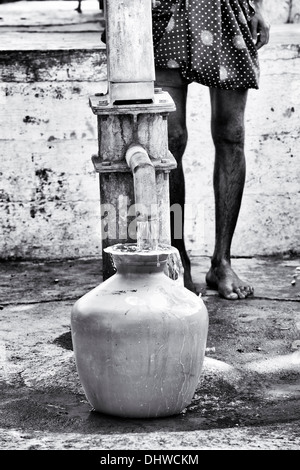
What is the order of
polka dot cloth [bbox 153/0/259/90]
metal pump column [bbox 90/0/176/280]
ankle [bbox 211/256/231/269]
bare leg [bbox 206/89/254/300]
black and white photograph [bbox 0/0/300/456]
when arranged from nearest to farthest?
black and white photograph [bbox 0/0/300/456]
metal pump column [bbox 90/0/176/280]
polka dot cloth [bbox 153/0/259/90]
bare leg [bbox 206/89/254/300]
ankle [bbox 211/256/231/269]

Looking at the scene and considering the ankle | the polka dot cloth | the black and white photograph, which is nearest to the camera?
the black and white photograph

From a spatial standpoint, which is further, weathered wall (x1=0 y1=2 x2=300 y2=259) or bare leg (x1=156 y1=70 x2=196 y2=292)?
weathered wall (x1=0 y1=2 x2=300 y2=259)

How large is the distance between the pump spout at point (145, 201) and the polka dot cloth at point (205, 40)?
126 cm

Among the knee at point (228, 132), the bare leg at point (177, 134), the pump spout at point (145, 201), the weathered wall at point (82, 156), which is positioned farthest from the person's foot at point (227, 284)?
the pump spout at point (145, 201)

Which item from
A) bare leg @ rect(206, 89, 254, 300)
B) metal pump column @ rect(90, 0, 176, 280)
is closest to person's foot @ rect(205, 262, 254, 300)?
bare leg @ rect(206, 89, 254, 300)

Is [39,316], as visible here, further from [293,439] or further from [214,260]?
[293,439]

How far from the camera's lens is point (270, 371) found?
3.85 meters

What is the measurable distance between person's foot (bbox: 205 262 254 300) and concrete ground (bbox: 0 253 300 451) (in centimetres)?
6

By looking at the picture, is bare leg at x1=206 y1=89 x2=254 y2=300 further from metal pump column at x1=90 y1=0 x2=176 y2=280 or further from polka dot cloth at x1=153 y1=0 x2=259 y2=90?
metal pump column at x1=90 y1=0 x2=176 y2=280

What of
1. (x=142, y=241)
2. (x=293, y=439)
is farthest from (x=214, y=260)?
(x=293, y=439)

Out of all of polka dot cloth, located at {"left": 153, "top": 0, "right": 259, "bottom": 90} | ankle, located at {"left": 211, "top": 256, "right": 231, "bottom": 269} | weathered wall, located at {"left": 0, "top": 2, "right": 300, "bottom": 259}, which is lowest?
ankle, located at {"left": 211, "top": 256, "right": 231, "bottom": 269}

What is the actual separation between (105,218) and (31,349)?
745 mm

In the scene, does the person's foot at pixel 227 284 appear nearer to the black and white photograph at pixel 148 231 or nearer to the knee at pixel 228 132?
the black and white photograph at pixel 148 231

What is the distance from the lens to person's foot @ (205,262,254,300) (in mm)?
4941
